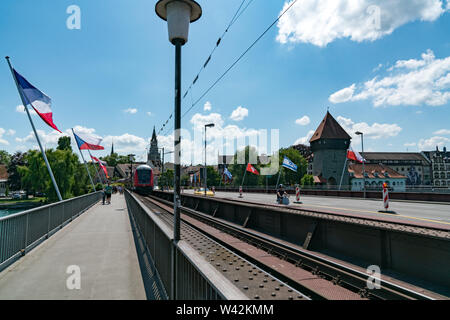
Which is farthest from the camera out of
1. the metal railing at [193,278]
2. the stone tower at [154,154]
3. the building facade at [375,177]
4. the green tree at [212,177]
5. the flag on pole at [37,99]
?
the stone tower at [154,154]

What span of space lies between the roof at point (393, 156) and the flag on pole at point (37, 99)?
130211mm

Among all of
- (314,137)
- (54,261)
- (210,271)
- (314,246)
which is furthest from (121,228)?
(314,137)

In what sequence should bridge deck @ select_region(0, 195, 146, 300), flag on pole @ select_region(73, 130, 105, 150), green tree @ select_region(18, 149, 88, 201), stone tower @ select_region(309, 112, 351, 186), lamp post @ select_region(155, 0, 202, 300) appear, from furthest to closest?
stone tower @ select_region(309, 112, 351, 186)
green tree @ select_region(18, 149, 88, 201)
flag on pole @ select_region(73, 130, 105, 150)
bridge deck @ select_region(0, 195, 146, 300)
lamp post @ select_region(155, 0, 202, 300)

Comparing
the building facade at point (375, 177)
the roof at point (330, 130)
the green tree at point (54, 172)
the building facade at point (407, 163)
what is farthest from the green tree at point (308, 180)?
the building facade at point (407, 163)

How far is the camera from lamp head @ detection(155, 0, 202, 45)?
4273 mm

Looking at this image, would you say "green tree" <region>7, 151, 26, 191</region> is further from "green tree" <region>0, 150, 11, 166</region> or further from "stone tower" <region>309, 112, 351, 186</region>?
"stone tower" <region>309, 112, 351, 186</region>

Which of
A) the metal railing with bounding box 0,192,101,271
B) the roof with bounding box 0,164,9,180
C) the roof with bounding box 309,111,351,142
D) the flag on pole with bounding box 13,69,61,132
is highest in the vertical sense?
the roof with bounding box 309,111,351,142

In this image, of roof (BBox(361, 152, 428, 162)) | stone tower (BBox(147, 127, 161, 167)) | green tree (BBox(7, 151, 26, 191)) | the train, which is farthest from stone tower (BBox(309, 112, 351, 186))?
stone tower (BBox(147, 127, 161, 167))

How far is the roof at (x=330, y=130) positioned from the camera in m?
74.7

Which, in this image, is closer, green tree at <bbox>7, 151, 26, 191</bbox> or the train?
the train

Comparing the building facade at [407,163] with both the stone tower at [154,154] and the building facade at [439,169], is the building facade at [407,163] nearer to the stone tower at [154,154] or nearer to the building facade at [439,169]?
the building facade at [439,169]

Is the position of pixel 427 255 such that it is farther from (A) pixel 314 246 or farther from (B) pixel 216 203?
(B) pixel 216 203

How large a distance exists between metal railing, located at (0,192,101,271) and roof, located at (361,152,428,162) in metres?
132
